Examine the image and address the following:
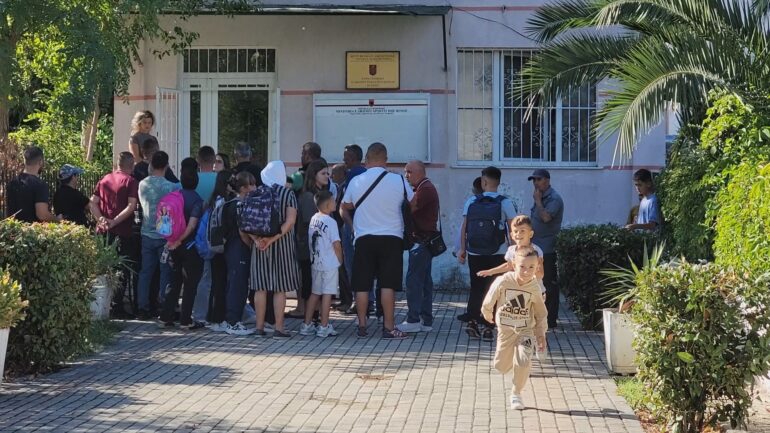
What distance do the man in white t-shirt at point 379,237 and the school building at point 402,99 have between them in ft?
14.8

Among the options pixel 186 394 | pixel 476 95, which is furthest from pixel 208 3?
pixel 186 394

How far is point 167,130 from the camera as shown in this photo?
16156 mm

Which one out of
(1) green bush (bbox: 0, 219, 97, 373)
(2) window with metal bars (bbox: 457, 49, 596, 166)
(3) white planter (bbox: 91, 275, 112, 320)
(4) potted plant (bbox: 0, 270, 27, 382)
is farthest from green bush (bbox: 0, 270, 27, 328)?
(2) window with metal bars (bbox: 457, 49, 596, 166)

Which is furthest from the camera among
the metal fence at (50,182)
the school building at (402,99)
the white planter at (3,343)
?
the school building at (402,99)

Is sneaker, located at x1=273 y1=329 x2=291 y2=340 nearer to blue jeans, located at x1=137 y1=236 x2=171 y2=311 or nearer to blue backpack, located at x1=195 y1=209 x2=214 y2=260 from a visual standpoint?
blue backpack, located at x1=195 y1=209 x2=214 y2=260

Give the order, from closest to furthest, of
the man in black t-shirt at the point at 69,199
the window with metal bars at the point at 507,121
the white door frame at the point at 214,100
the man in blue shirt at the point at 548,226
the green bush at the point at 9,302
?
the green bush at the point at 9,302 < the man in blue shirt at the point at 548,226 < the man in black t-shirt at the point at 69,199 < the window with metal bars at the point at 507,121 < the white door frame at the point at 214,100

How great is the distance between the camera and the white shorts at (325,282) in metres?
11.3

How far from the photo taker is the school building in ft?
52.1

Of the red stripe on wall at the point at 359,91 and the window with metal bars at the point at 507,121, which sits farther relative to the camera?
the window with metal bars at the point at 507,121

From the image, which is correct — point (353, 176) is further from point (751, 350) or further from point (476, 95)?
point (751, 350)

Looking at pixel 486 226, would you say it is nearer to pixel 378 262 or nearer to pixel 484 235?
pixel 484 235

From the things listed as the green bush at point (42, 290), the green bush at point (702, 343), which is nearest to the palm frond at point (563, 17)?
the green bush at point (702, 343)

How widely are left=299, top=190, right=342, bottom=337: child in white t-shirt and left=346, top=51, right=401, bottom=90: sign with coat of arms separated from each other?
15.5 ft

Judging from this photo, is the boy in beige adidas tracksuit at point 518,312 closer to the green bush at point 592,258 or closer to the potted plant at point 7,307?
the potted plant at point 7,307
